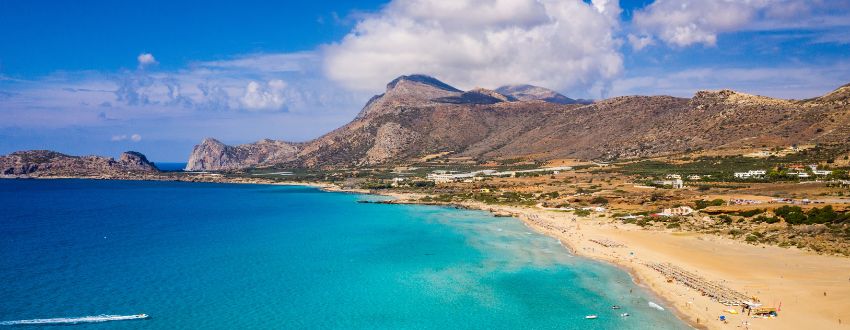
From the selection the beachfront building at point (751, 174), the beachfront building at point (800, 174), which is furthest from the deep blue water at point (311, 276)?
the beachfront building at point (800, 174)

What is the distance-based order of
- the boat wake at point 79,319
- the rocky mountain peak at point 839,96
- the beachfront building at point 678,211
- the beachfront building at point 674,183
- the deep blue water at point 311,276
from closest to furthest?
the boat wake at point 79,319 < the deep blue water at point 311,276 < the beachfront building at point 678,211 < the beachfront building at point 674,183 < the rocky mountain peak at point 839,96

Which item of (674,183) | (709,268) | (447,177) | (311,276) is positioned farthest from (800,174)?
(311,276)

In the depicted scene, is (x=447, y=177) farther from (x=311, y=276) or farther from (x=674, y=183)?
(x=311, y=276)

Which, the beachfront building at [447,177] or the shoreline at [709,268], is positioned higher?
the beachfront building at [447,177]

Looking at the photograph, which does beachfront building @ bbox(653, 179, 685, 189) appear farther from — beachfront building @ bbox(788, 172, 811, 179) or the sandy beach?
the sandy beach

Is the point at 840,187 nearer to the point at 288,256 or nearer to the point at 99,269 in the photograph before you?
the point at 288,256

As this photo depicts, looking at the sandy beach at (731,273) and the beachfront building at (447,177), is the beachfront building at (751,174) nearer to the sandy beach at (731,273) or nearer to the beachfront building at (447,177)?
the sandy beach at (731,273)

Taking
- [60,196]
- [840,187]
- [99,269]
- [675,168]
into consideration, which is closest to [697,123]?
[675,168]

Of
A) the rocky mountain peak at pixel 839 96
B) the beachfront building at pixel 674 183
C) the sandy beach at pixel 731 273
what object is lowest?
the sandy beach at pixel 731 273

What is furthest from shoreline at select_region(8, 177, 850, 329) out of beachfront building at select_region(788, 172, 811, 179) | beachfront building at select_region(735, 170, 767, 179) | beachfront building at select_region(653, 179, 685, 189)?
beachfront building at select_region(788, 172, 811, 179)
